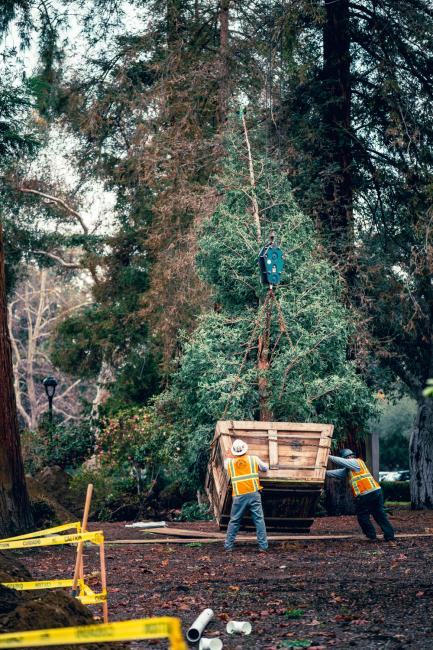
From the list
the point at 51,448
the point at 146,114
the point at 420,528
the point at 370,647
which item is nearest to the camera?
the point at 370,647

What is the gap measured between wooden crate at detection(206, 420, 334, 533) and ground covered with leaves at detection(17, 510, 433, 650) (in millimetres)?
657

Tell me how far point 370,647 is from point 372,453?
2630 cm

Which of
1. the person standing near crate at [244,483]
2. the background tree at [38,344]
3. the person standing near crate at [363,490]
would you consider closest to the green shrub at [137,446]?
the person standing near crate at [363,490]

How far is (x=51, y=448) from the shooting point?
27.3 meters

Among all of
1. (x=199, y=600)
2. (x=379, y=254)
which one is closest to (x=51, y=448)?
(x=379, y=254)

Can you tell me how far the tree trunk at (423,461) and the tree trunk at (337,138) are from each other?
644 centimetres

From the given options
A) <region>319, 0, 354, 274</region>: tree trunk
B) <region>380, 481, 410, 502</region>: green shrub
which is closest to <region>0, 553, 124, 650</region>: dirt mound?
<region>319, 0, 354, 274</region>: tree trunk

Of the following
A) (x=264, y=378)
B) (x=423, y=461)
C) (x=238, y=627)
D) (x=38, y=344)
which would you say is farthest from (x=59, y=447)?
(x=38, y=344)

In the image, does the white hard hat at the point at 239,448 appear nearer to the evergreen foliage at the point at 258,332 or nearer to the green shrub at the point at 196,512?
the evergreen foliage at the point at 258,332

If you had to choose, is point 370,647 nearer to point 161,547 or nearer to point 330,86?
point 161,547

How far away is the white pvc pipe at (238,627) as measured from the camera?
7621 millimetres

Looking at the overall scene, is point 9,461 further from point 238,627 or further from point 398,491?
point 398,491

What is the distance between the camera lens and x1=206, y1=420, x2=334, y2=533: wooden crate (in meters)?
15.2

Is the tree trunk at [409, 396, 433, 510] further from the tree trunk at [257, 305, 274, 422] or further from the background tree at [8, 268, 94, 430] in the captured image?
the background tree at [8, 268, 94, 430]
